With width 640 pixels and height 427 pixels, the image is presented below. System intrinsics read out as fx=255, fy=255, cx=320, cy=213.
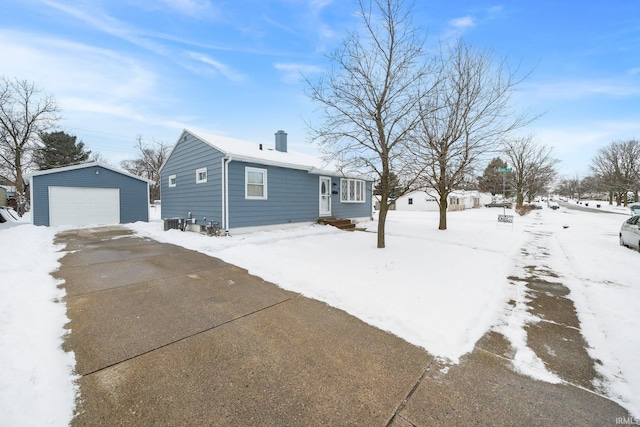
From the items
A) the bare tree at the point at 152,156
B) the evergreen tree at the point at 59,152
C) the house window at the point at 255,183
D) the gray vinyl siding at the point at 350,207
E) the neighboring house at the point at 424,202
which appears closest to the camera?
the house window at the point at 255,183

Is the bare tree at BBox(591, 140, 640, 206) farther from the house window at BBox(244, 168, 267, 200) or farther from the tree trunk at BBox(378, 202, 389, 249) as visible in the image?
the house window at BBox(244, 168, 267, 200)

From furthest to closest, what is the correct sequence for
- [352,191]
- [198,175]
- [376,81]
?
[352,191] → [198,175] → [376,81]

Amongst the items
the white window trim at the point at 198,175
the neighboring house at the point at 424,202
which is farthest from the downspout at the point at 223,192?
the neighboring house at the point at 424,202

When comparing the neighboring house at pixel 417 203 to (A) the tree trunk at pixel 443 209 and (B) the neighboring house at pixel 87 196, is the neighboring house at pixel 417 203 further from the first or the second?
(B) the neighboring house at pixel 87 196

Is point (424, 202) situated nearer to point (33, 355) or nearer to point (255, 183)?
point (255, 183)

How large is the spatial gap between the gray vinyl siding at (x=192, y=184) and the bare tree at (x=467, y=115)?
7557 millimetres

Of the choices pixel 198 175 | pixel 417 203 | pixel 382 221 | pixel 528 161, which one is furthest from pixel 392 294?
pixel 417 203

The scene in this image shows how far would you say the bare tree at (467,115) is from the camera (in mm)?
9484

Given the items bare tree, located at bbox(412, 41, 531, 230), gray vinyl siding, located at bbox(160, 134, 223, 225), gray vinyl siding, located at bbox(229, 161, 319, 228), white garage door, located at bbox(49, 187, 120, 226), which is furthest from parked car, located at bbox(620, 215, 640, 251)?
white garage door, located at bbox(49, 187, 120, 226)

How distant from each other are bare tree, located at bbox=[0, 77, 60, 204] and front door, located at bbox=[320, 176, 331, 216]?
25.0m

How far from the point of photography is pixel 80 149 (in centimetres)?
3064

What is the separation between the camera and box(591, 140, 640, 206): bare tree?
36844mm

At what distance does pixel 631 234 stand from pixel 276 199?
12.3 m

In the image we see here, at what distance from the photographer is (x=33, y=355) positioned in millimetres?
2379
